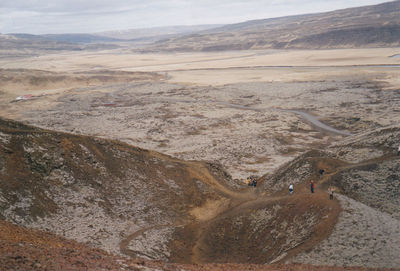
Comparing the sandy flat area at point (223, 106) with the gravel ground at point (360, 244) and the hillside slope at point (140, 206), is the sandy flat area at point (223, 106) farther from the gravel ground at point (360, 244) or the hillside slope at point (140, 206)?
the gravel ground at point (360, 244)

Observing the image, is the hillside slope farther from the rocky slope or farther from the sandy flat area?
the sandy flat area

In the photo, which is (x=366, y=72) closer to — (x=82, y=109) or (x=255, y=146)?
(x=255, y=146)

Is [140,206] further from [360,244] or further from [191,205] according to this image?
[360,244]

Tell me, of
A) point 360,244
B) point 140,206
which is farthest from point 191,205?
point 360,244

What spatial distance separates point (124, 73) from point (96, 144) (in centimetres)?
10212

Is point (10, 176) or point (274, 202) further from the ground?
point (10, 176)

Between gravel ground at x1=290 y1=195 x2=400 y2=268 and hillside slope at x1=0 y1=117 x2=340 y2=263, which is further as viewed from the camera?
hillside slope at x1=0 y1=117 x2=340 y2=263

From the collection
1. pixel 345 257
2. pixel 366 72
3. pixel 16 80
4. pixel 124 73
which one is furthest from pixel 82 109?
pixel 366 72

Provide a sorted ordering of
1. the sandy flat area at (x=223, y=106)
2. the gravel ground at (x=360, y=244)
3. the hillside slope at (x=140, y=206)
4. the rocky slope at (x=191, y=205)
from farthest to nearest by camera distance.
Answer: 1. the sandy flat area at (x=223, y=106)
2. the hillside slope at (x=140, y=206)
3. the rocky slope at (x=191, y=205)
4. the gravel ground at (x=360, y=244)

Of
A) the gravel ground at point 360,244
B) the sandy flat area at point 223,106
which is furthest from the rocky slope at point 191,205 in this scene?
the sandy flat area at point 223,106

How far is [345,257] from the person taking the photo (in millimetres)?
16172

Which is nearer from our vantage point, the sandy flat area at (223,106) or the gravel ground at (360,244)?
the gravel ground at (360,244)

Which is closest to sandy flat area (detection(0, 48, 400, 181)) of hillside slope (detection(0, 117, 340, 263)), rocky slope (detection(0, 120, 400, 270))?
rocky slope (detection(0, 120, 400, 270))

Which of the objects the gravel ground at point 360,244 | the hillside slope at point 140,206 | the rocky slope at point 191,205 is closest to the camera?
the gravel ground at point 360,244
